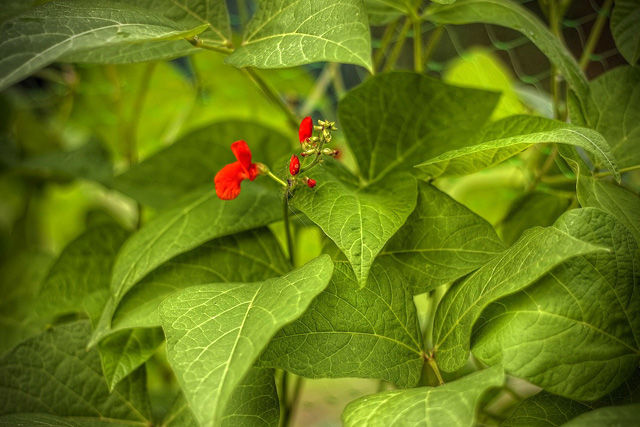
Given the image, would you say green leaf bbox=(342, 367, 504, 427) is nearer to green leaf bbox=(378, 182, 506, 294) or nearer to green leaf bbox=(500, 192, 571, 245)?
green leaf bbox=(378, 182, 506, 294)

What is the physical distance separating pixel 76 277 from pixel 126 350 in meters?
0.17

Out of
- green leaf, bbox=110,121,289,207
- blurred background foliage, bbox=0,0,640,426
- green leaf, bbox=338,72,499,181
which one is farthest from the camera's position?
blurred background foliage, bbox=0,0,640,426

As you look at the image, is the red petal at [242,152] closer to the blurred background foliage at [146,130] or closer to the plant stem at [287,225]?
the plant stem at [287,225]

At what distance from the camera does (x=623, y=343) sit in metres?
0.42

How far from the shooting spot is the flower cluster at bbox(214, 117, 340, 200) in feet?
1.53

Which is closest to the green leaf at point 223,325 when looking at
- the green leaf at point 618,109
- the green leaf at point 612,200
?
the green leaf at point 612,200

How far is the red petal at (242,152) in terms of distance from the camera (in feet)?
1.52

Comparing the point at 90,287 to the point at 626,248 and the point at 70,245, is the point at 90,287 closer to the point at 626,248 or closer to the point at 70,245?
the point at 70,245

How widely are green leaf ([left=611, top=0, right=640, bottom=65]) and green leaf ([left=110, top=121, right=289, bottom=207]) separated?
0.37 metres

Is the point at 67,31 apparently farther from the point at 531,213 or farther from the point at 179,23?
the point at 531,213

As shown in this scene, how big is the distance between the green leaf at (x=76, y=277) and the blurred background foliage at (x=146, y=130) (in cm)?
8

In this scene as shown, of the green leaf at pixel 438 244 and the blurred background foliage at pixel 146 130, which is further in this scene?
the blurred background foliage at pixel 146 130

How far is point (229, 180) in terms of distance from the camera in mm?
476

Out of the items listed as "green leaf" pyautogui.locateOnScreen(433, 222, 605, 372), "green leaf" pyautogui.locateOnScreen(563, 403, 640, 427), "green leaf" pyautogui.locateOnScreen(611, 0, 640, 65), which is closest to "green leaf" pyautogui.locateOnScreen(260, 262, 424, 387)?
"green leaf" pyautogui.locateOnScreen(433, 222, 605, 372)
